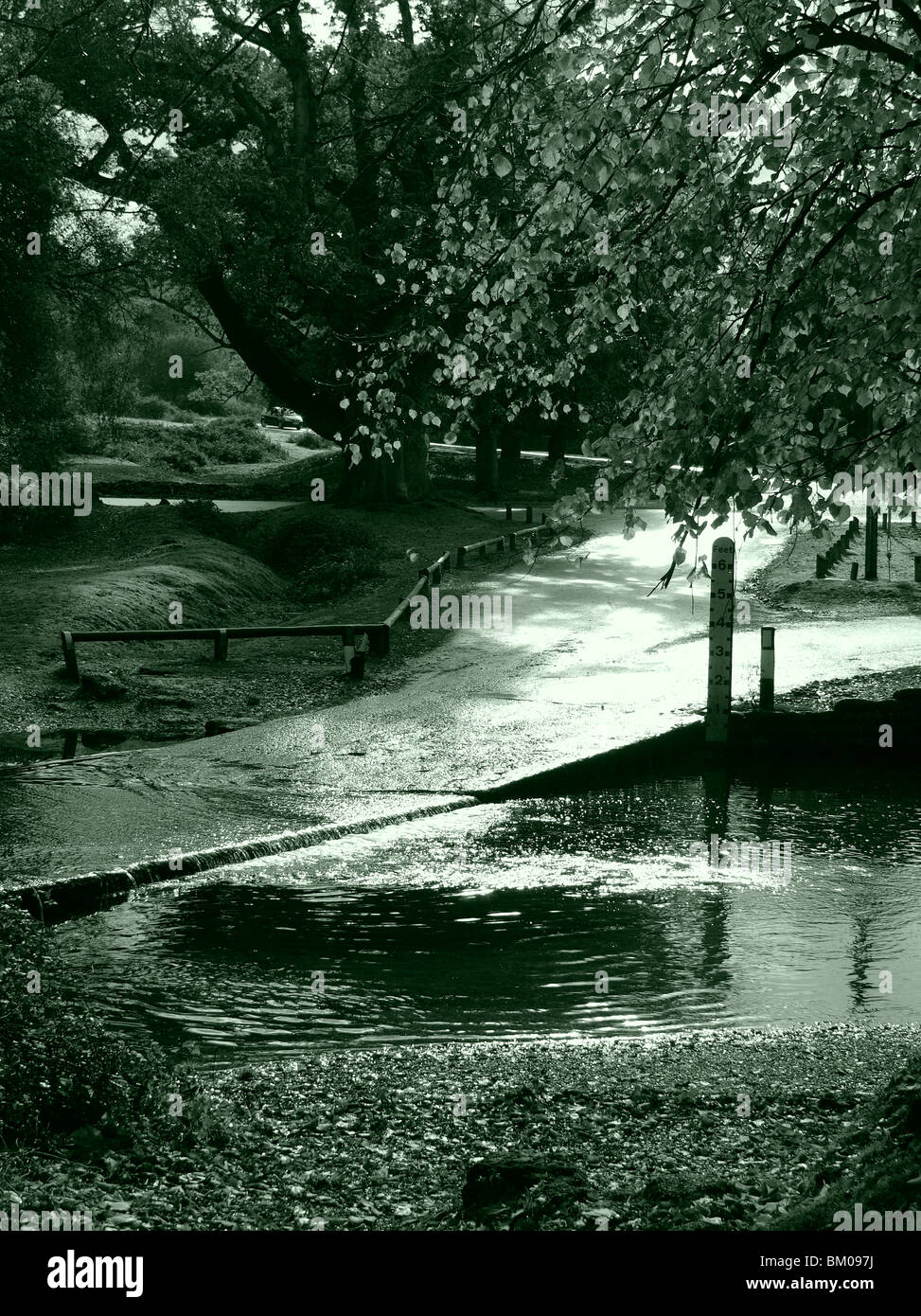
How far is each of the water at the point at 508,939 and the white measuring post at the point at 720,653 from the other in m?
2.46

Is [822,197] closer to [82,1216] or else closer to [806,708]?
[82,1216]

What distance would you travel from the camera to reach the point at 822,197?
627cm

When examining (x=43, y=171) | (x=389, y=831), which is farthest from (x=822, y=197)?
(x=43, y=171)

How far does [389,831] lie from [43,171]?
17.6 metres

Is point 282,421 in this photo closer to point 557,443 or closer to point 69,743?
point 557,443

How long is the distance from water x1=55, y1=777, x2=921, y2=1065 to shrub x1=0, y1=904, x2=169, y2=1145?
1.00 m

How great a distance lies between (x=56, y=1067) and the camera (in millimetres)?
5254

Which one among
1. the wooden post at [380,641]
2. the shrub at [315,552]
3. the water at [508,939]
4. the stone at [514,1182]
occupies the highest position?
the shrub at [315,552]

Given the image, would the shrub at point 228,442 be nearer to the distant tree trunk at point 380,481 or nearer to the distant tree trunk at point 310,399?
the distant tree trunk at point 380,481

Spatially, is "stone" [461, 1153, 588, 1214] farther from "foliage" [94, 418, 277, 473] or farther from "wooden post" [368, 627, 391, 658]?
"foliage" [94, 418, 277, 473]

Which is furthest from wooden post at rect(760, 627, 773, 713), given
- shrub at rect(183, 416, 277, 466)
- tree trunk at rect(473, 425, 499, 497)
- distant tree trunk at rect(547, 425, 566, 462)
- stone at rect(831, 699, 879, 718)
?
shrub at rect(183, 416, 277, 466)

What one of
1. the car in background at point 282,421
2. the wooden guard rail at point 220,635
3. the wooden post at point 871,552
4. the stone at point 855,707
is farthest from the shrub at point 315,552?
the car in background at point 282,421

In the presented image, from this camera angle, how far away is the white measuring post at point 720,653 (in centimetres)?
1385

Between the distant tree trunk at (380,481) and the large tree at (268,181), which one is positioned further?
the distant tree trunk at (380,481)
